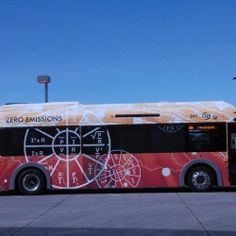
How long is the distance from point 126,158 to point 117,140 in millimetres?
679

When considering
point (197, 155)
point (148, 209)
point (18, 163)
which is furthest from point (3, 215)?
point (197, 155)

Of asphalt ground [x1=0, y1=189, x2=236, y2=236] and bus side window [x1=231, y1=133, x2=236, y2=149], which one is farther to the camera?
bus side window [x1=231, y1=133, x2=236, y2=149]

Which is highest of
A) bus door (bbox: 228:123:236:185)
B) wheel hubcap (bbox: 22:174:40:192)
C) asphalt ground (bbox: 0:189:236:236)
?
bus door (bbox: 228:123:236:185)

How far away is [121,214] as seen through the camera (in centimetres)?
1285

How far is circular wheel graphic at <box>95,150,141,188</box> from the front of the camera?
734 inches

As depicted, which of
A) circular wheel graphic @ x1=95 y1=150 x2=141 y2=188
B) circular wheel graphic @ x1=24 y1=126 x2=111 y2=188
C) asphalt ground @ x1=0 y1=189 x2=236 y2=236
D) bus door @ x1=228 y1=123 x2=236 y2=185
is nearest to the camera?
asphalt ground @ x1=0 y1=189 x2=236 y2=236

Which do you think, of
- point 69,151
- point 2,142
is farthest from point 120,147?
point 2,142

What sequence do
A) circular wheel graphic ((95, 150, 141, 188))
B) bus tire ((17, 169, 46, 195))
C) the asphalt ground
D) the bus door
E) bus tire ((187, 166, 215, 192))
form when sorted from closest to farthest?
1. the asphalt ground
2. the bus door
3. bus tire ((187, 166, 215, 192))
4. circular wheel graphic ((95, 150, 141, 188))
5. bus tire ((17, 169, 46, 195))

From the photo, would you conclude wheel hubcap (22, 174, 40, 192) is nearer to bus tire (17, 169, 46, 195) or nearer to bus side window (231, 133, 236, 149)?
bus tire (17, 169, 46, 195)

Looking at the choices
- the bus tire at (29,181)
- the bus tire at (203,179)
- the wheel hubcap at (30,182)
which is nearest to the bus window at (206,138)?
the bus tire at (203,179)

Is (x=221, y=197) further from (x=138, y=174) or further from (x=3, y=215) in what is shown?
(x=3, y=215)

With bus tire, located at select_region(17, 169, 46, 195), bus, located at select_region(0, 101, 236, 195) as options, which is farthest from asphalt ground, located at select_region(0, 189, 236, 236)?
bus, located at select_region(0, 101, 236, 195)

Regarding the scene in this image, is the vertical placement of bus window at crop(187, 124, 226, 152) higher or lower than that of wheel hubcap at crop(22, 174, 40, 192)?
higher

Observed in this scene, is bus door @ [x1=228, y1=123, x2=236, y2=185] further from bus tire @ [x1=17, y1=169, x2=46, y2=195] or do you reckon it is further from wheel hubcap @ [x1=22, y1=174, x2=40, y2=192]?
wheel hubcap @ [x1=22, y1=174, x2=40, y2=192]
